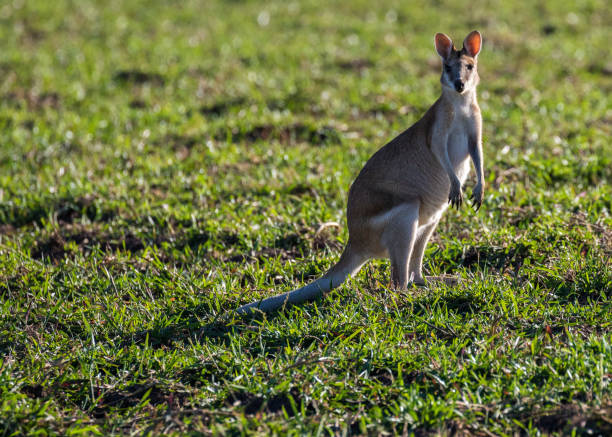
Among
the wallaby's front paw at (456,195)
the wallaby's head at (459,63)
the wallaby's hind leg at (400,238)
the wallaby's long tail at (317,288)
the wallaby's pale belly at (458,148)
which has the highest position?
the wallaby's head at (459,63)

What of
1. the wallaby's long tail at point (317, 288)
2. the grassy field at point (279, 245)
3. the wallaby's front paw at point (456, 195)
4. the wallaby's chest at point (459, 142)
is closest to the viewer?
the grassy field at point (279, 245)

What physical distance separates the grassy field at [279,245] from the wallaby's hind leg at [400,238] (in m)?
0.11

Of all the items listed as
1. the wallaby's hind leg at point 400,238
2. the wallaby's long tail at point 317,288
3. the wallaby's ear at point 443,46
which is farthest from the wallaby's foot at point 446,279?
the wallaby's ear at point 443,46

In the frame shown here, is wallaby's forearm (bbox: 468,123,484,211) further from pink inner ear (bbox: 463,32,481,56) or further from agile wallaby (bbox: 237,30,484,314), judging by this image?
pink inner ear (bbox: 463,32,481,56)

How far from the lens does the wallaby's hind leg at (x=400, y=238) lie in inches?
145

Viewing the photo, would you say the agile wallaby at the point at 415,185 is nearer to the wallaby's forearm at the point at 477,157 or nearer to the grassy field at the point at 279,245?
the wallaby's forearm at the point at 477,157

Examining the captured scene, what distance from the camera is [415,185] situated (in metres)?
3.86

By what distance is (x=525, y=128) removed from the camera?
6453mm

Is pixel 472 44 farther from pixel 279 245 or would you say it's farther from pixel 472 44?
pixel 279 245

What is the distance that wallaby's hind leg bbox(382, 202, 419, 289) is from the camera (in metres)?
3.69

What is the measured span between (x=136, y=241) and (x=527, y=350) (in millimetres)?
2719

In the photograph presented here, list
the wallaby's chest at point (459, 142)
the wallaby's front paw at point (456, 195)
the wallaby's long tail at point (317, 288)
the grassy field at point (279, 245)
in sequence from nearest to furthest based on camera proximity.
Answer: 1. the grassy field at point (279, 245)
2. the wallaby's long tail at point (317, 288)
3. the wallaby's front paw at point (456, 195)
4. the wallaby's chest at point (459, 142)

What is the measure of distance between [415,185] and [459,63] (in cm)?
66

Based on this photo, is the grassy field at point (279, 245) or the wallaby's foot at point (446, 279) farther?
the wallaby's foot at point (446, 279)
